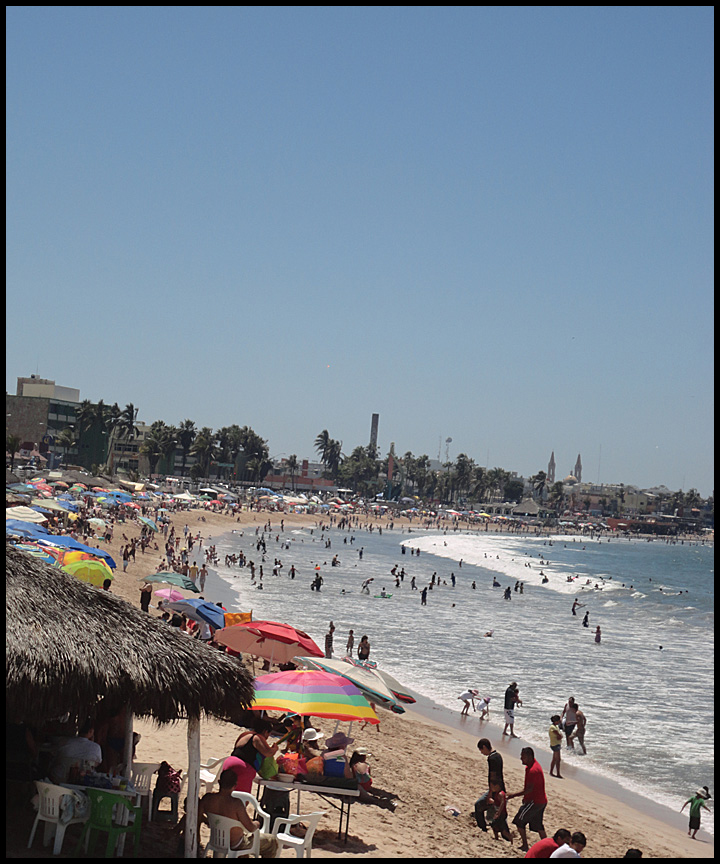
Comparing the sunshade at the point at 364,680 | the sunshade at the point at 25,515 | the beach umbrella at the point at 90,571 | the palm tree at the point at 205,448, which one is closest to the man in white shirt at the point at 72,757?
the sunshade at the point at 364,680

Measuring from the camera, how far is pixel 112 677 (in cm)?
629

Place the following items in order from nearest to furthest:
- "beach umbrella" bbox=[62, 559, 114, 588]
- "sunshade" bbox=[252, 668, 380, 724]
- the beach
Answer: "sunshade" bbox=[252, 668, 380, 724]
the beach
"beach umbrella" bbox=[62, 559, 114, 588]

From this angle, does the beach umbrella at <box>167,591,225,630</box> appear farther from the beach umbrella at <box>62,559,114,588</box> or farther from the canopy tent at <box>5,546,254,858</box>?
the canopy tent at <box>5,546,254,858</box>

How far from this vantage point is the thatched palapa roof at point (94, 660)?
609 centimetres

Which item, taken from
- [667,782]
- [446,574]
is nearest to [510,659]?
[667,782]

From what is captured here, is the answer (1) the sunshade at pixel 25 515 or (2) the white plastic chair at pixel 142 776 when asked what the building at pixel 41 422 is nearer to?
(1) the sunshade at pixel 25 515

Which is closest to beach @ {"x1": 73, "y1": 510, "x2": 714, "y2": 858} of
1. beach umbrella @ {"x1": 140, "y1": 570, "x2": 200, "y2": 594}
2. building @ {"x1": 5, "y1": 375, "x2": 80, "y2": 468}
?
beach umbrella @ {"x1": 140, "y1": 570, "x2": 200, "y2": 594}

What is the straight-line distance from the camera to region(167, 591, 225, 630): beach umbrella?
1476 centimetres

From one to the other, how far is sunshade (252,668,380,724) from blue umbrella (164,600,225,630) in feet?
21.4

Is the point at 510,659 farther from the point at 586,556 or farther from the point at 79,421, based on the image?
the point at 79,421

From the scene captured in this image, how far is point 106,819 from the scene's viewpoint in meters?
6.42

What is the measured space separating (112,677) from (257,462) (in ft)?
432

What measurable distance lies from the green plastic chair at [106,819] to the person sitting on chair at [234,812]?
0.60 metres

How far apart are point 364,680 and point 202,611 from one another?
5.69m
